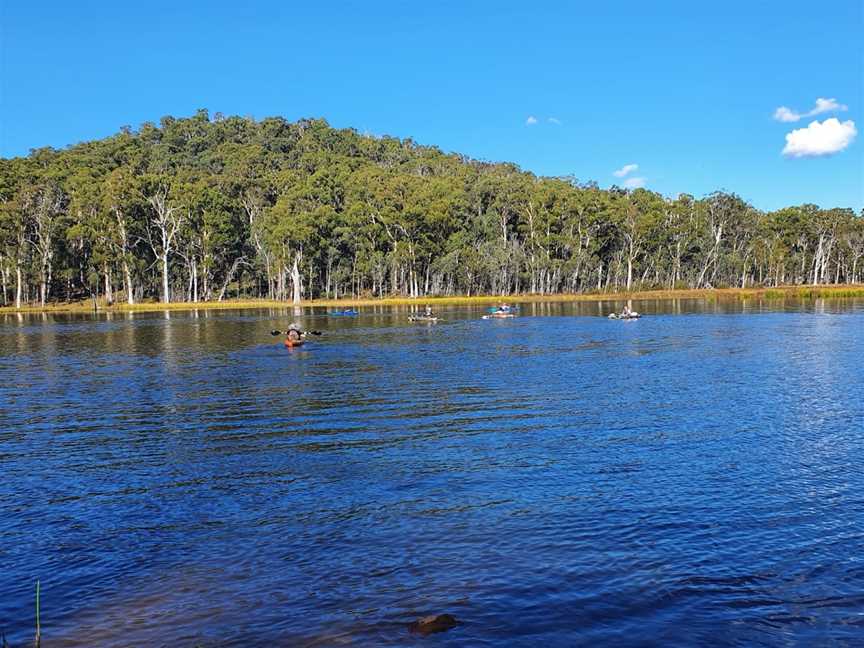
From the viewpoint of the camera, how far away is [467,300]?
4609 inches

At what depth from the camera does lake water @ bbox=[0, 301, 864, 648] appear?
9914 mm

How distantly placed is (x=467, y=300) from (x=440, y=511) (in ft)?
339

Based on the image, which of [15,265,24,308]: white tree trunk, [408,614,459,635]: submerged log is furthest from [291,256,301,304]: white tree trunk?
[408,614,459,635]: submerged log

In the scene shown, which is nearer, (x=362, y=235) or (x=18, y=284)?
(x=18, y=284)

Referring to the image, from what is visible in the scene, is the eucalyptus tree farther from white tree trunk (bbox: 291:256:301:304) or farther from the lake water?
the lake water

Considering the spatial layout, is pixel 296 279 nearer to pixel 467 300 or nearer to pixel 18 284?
pixel 467 300

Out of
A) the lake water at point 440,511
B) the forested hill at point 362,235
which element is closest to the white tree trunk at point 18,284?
the forested hill at point 362,235

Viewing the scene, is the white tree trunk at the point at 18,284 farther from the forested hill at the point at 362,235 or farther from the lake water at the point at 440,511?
the lake water at the point at 440,511

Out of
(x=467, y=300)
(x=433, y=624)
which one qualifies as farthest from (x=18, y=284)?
(x=433, y=624)

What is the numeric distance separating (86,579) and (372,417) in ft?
43.1

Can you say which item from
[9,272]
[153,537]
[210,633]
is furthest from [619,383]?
[9,272]

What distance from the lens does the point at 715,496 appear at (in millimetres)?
14750

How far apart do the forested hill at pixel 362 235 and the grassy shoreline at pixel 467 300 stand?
4.37 meters

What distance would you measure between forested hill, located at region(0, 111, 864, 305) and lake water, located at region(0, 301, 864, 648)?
90.2 metres
